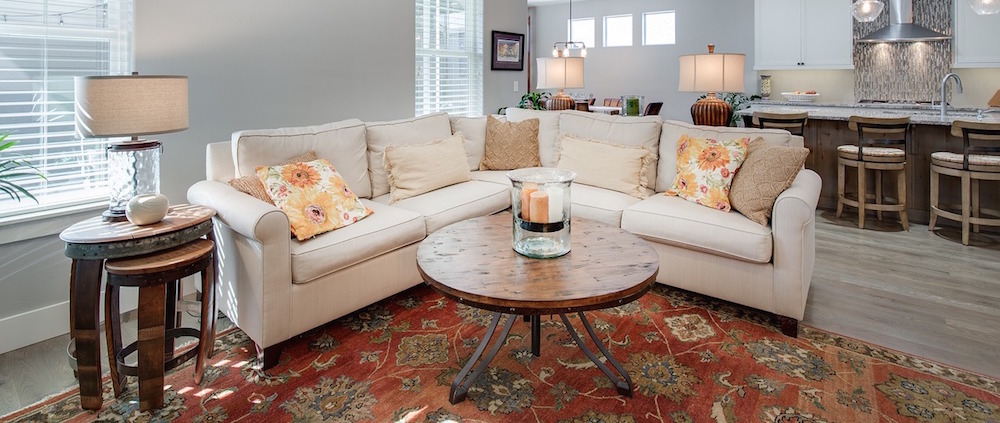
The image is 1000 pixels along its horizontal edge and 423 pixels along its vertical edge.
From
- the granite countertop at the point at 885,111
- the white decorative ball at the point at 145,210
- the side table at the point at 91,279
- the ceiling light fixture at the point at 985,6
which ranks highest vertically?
the ceiling light fixture at the point at 985,6

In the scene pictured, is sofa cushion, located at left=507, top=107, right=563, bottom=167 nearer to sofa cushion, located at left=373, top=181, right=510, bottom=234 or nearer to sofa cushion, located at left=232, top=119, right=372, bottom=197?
sofa cushion, located at left=373, top=181, right=510, bottom=234

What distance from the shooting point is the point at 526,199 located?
2.00 m

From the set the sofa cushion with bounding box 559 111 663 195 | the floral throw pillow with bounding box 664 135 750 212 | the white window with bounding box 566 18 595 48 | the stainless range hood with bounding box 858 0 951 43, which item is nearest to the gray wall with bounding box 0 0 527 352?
the sofa cushion with bounding box 559 111 663 195

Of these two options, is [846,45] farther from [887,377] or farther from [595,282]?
[595,282]

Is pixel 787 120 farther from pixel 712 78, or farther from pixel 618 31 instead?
pixel 618 31

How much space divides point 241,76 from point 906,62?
293 inches

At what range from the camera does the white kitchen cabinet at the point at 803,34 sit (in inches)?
263

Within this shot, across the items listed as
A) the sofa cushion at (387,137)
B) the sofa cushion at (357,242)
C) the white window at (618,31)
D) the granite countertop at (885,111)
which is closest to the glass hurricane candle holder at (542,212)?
the sofa cushion at (357,242)

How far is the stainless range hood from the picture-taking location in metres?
6.14

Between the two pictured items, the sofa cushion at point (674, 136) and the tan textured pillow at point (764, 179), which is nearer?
the tan textured pillow at point (764, 179)

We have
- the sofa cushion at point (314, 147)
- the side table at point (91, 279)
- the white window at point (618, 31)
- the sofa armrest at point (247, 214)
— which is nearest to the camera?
the side table at point (91, 279)

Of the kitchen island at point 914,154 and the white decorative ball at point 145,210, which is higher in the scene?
the kitchen island at point 914,154

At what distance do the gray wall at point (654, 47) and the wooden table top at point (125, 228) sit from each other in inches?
314

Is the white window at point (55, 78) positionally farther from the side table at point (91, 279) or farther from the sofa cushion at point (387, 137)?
the sofa cushion at point (387, 137)
